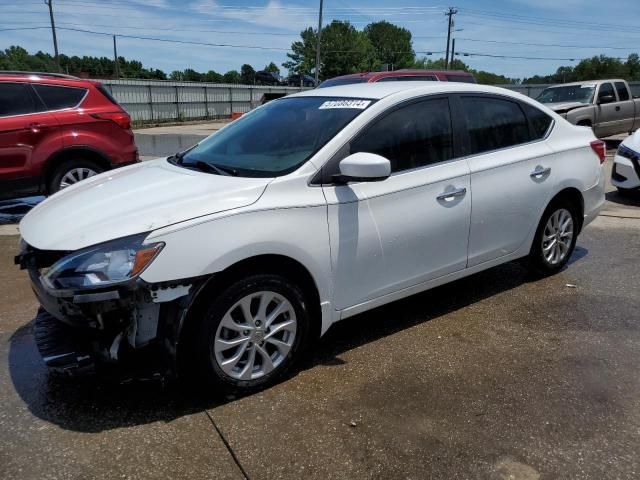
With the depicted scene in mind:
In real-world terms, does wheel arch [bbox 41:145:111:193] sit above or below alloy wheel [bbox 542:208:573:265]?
above

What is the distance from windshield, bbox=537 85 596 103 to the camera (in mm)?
13891

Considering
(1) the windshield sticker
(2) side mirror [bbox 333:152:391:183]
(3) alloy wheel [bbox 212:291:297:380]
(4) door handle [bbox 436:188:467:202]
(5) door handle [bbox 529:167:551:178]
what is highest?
(1) the windshield sticker

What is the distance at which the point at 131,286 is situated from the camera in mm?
2496

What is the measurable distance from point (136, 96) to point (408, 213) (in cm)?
3344

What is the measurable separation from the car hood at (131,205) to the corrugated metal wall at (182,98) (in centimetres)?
2987

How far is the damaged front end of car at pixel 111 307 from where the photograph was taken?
251cm

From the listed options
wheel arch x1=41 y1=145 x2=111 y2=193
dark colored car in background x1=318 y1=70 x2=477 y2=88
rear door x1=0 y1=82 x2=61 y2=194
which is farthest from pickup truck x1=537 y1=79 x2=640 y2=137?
rear door x1=0 y1=82 x2=61 y2=194

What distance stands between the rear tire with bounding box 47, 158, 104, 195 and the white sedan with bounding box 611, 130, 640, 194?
7.26 metres

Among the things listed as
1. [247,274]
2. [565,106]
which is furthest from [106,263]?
[565,106]

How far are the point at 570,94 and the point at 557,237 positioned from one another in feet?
37.0

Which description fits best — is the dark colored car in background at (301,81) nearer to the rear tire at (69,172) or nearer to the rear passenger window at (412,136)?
the rear tire at (69,172)

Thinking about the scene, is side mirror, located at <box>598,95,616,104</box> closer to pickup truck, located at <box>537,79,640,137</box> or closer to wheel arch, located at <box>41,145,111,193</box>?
pickup truck, located at <box>537,79,640,137</box>

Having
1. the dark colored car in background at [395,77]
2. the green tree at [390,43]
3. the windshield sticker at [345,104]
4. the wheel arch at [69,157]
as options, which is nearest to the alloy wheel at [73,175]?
the wheel arch at [69,157]

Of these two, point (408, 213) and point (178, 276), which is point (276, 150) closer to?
point (408, 213)
